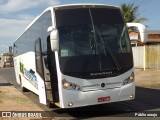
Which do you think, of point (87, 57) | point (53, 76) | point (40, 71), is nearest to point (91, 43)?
point (87, 57)

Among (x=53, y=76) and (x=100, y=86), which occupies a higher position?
(x=53, y=76)

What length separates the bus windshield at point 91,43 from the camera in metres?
10.3

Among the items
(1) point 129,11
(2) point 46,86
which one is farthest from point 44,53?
(1) point 129,11

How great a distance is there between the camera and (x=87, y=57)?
34.0 ft

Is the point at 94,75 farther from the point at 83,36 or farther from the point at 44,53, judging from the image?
the point at 44,53

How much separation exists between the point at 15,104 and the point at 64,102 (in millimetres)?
4728

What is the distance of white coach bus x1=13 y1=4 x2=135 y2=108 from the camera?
33.3 feet

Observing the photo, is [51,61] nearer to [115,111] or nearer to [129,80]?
[129,80]

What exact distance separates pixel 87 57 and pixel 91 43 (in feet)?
1.51

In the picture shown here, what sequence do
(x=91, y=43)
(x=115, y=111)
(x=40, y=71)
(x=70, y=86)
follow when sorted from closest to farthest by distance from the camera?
(x=70, y=86) → (x=91, y=43) → (x=115, y=111) → (x=40, y=71)

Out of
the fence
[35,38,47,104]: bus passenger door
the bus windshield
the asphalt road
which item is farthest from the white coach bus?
the fence

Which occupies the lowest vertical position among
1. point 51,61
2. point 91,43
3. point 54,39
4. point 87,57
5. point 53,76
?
point 53,76

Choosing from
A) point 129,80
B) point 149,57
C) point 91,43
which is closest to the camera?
point 91,43

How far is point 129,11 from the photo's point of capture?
47375 millimetres
